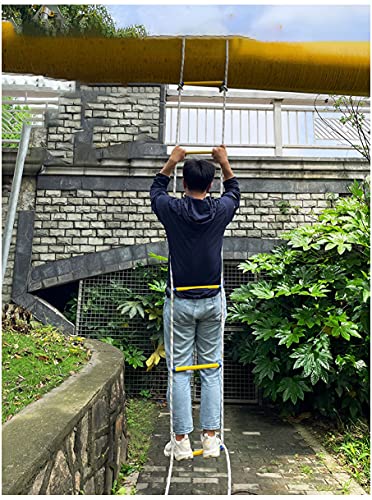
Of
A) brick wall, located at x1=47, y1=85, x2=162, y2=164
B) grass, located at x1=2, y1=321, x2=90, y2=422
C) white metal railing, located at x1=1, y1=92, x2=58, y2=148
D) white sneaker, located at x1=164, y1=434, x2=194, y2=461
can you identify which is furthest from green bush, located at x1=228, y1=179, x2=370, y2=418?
white metal railing, located at x1=1, y1=92, x2=58, y2=148

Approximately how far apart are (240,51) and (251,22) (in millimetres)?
138

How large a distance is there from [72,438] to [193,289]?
3.26 feet

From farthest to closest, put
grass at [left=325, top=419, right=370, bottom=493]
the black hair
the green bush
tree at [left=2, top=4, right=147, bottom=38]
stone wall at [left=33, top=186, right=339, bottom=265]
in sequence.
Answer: stone wall at [left=33, top=186, right=339, bottom=265], the green bush, grass at [left=325, top=419, right=370, bottom=493], the black hair, tree at [left=2, top=4, right=147, bottom=38]

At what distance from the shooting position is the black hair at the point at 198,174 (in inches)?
88.7

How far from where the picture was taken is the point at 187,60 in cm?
203

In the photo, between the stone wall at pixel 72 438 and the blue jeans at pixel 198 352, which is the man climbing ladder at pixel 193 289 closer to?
the blue jeans at pixel 198 352

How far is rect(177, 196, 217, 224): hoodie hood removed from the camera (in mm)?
2195

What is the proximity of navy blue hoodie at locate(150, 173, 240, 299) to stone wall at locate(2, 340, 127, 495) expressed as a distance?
902 millimetres

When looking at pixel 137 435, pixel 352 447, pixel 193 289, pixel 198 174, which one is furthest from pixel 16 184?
pixel 352 447

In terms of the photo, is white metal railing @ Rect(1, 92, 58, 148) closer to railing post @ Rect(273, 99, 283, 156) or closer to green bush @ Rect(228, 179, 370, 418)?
railing post @ Rect(273, 99, 283, 156)

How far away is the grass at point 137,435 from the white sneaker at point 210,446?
1.14 m

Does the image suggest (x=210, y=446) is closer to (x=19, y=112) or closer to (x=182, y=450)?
(x=182, y=450)

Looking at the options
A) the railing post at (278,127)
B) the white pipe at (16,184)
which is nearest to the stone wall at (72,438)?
the white pipe at (16,184)

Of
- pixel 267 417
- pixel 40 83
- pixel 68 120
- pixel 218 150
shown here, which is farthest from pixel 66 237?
pixel 218 150
